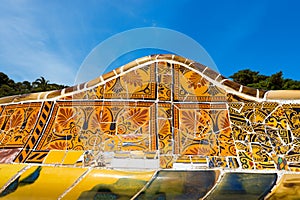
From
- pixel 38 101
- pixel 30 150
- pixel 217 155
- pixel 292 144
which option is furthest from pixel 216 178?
pixel 38 101

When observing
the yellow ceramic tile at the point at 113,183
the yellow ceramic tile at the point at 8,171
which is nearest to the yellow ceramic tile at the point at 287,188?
the yellow ceramic tile at the point at 113,183

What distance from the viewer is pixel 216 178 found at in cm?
174

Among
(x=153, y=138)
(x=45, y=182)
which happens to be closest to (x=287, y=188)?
(x=153, y=138)

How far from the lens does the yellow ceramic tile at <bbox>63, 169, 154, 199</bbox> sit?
1.70 m

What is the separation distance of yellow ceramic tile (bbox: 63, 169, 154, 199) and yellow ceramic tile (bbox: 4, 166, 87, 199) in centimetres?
7

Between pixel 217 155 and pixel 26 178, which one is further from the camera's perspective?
pixel 217 155

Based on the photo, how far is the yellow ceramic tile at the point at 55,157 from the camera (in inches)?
74.8

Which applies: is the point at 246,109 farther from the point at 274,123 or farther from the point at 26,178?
the point at 26,178

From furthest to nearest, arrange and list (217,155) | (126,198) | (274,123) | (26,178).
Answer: (274,123)
(217,155)
(26,178)
(126,198)

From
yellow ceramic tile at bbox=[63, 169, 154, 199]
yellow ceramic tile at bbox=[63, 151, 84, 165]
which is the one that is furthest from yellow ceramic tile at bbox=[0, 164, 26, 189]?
yellow ceramic tile at bbox=[63, 169, 154, 199]

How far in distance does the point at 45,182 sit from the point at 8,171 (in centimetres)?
31

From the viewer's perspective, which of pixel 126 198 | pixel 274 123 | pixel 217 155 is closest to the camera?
pixel 126 198

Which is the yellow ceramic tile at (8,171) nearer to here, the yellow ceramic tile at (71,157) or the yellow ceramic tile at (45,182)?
the yellow ceramic tile at (45,182)

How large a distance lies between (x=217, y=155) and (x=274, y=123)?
2.16 feet
